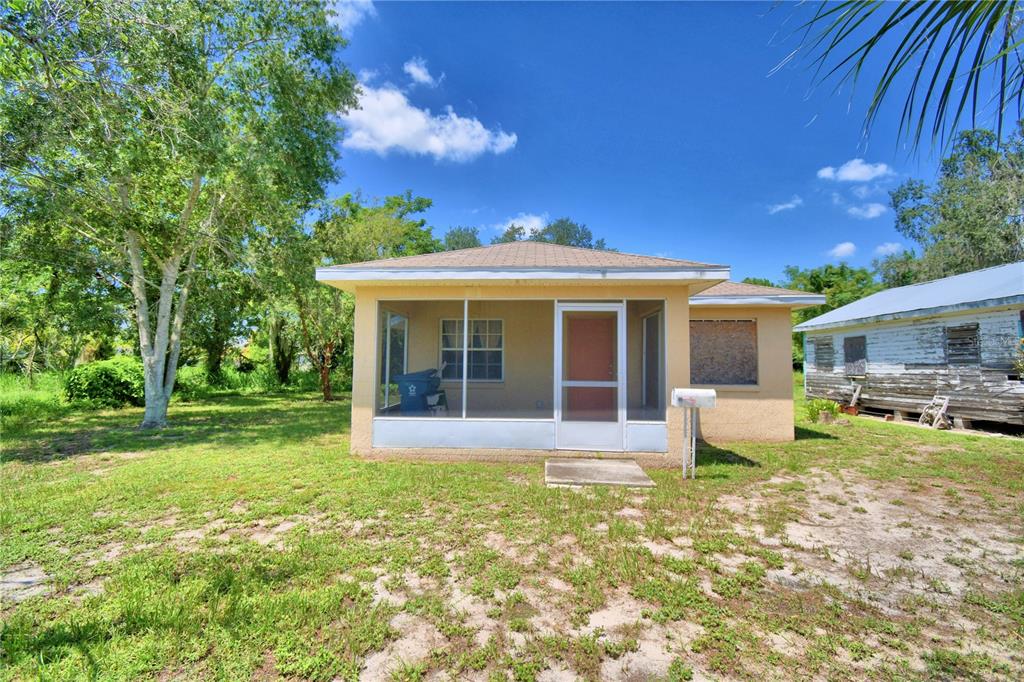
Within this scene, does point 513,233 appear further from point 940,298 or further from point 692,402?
point 692,402

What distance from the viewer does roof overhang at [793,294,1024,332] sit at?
8.80 meters

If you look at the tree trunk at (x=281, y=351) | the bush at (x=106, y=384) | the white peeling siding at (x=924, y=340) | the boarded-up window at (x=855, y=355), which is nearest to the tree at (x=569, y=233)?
the tree trunk at (x=281, y=351)

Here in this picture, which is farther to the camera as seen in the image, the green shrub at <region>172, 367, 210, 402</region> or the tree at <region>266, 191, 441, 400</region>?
the green shrub at <region>172, 367, 210, 402</region>

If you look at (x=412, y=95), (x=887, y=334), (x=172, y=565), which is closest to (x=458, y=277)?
(x=172, y=565)

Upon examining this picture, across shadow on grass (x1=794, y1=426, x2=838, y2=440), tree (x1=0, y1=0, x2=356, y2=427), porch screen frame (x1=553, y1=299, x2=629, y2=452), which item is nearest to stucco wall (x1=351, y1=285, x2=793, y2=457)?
porch screen frame (x1=553, y1=299, x2=629, y2=452)

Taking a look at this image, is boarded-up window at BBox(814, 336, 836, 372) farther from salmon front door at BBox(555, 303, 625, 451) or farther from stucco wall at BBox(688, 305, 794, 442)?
salmon front door at BBox(555, 303, 625, 451)

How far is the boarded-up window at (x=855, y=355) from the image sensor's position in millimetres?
13086

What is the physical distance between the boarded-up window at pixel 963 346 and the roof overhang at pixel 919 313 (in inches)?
21.3

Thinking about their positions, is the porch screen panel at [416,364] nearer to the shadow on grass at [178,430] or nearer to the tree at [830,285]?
the shadow on grass at [178,430]

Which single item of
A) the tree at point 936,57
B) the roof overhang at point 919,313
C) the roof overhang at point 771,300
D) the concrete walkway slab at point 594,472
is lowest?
the concrete walkway slab at point 594,472

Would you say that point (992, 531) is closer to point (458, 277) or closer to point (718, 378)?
point (718, 378)

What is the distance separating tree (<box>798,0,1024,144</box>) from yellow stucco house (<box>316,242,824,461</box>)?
15.4 feet

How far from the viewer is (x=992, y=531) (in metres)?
4.13

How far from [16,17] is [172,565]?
4.33m
